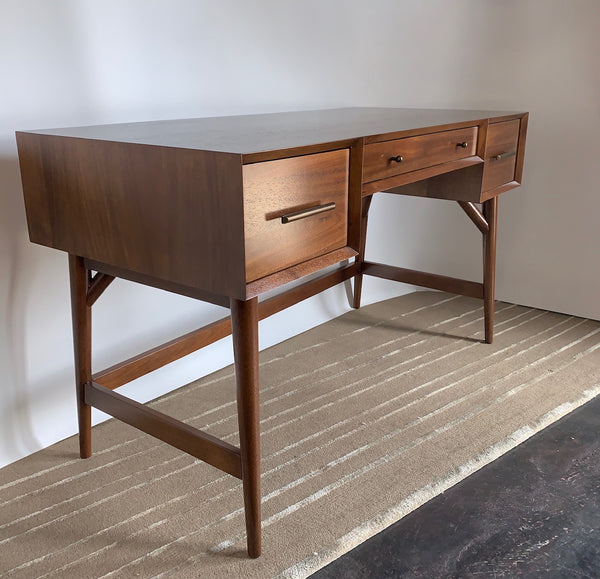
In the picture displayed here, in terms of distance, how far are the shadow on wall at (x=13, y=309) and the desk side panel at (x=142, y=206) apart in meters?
0.16

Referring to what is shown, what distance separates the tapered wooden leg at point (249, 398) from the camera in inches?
44.4

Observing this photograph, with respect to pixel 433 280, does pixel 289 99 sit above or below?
above

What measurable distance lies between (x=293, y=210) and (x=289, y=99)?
3.41ft

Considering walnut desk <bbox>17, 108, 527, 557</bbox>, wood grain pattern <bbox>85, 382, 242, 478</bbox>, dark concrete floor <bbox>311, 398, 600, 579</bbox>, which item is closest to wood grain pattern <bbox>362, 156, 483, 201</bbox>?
walnut desk <bbox>17, 108, 527, 557</bbox>

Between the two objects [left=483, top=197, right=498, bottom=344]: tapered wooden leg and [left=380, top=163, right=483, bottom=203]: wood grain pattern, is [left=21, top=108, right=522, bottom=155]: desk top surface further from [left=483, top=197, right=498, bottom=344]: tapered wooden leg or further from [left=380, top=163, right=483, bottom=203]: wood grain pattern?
[left=483, top=197, right=498, bottom=344]: tapered wooden leg

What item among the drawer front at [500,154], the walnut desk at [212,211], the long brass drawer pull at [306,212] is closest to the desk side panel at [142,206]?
the walnut desk at [212,211]

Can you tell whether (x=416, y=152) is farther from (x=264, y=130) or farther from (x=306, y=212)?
(x=306, y=212)

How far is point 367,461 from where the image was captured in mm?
1587

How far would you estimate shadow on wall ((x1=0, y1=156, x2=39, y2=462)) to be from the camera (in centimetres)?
146

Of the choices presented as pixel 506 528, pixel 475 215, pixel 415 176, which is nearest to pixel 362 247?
pixel 475 215

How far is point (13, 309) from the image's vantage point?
1.52 m

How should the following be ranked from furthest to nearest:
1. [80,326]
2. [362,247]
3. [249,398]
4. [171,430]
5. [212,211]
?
[362,247] < [80,326] < [171,430] < [249,398] < [212,211]

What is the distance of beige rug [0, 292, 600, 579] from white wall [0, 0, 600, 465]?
0.18 meters

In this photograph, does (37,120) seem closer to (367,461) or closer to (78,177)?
(78,177)
